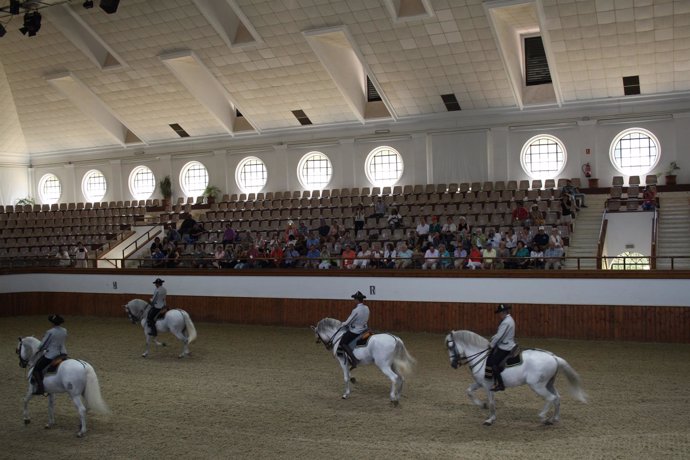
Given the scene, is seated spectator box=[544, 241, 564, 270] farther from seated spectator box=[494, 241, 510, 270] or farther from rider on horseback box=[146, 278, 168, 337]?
rider on horseback box=[146, 278, 168, 337]

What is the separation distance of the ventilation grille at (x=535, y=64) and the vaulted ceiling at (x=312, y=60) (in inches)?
17.5

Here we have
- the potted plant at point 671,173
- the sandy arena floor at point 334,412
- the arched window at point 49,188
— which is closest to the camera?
the sandy arena floor at point 334,412

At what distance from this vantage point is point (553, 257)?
15.3 m

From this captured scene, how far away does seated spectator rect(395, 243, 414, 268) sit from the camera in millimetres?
16959

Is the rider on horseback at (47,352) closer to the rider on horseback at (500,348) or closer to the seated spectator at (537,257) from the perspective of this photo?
the rider on horseback at (500,348)

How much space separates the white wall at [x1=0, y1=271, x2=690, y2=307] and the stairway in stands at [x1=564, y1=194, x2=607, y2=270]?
59.1 inches

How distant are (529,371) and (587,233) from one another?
38.1 ft

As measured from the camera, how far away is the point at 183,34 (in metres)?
24.1

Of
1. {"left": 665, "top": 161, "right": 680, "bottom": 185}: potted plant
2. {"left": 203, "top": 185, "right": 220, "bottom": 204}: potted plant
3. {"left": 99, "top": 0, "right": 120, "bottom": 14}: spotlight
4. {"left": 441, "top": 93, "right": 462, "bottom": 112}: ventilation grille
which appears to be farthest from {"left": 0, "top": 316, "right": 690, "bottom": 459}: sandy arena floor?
{"left": 203, "top": 185, "right": 220, "bottom": 204}: potted plant

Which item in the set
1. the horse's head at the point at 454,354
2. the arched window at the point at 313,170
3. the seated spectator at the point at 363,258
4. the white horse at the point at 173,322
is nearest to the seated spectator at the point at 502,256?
the seated spectator at the point at 363,258

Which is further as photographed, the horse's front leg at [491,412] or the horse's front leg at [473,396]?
the horse's front leg at [473,396]

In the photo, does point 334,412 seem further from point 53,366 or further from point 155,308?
point 155,308

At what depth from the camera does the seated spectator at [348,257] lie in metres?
17.5

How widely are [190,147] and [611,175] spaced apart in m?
18.3
